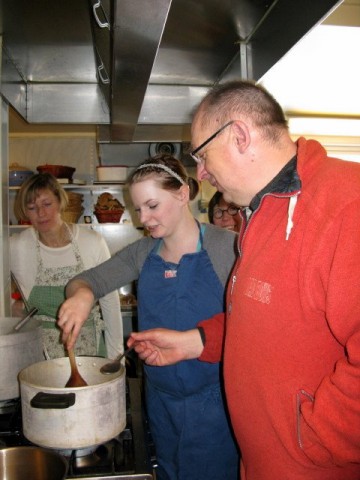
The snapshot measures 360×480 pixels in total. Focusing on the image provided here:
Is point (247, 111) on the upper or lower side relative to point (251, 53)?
lower

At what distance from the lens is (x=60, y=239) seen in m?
2.27

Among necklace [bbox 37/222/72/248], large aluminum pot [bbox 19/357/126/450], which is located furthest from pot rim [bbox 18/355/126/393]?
necklace [bbox 37/222/72/248]

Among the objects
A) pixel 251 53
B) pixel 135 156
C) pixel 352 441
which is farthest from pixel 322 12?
pixel 135 156

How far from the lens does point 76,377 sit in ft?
3.81

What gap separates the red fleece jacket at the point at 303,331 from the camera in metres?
0.67

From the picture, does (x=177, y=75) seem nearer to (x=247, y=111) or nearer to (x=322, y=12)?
(x=322, y=12)

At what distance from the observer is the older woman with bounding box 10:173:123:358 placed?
7.03 feet

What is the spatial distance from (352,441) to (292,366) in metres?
0.15

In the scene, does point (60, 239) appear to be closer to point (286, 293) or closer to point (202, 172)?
point (202, 172)

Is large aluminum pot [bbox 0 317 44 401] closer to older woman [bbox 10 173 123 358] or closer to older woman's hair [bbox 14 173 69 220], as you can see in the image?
older woman [bbox 10 173 123 358]

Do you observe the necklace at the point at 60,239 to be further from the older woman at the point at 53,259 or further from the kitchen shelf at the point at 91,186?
the kitchen shelf at the point at 91,186

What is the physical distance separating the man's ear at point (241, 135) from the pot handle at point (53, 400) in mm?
665

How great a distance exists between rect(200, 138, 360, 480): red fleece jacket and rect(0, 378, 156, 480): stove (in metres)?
0.25

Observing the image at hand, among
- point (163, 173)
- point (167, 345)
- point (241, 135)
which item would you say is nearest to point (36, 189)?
point (163, 173)
